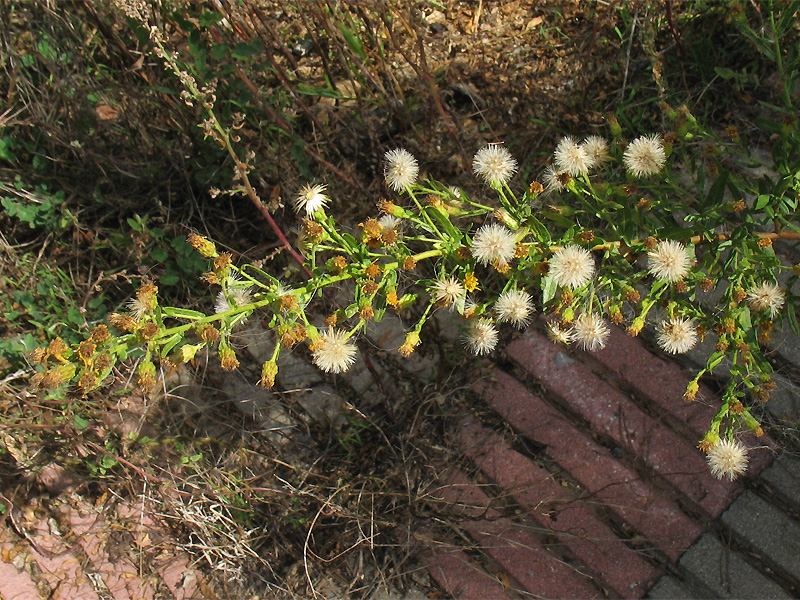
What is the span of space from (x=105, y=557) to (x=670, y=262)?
Answer: 6.70 feet

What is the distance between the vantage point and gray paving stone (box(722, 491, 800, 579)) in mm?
2008

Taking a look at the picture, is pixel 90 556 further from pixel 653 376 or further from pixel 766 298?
pixel 766 298

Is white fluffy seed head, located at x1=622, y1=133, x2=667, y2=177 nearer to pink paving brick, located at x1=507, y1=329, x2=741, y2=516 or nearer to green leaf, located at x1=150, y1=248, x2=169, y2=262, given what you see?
pink paving brick, located at x1=507, y1=329, x2=741, y2=516

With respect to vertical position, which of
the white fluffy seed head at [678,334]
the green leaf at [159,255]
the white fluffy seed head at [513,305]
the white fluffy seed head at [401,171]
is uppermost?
the white fluffy seed head at [401,171]

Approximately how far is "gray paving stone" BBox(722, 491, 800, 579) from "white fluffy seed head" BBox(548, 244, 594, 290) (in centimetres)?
105

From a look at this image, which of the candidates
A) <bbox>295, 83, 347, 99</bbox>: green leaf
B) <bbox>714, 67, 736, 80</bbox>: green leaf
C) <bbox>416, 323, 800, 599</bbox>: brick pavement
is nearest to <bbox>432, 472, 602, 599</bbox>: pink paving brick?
<bbox>416, 323, 800, 599</bbox>: brick pavement

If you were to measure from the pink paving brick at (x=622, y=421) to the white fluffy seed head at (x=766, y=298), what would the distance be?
724 mm

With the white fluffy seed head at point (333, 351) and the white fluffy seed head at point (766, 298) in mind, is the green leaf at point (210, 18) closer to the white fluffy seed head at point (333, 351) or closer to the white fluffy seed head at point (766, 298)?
the white fluffy seed head at point (333, 351)

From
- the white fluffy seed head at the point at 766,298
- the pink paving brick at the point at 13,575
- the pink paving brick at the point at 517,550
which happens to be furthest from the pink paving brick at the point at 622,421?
the pink paving brick at the point at 13,575

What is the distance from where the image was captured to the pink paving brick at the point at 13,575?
233cm

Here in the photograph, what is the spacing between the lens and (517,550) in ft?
7.17

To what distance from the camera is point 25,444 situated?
235cm

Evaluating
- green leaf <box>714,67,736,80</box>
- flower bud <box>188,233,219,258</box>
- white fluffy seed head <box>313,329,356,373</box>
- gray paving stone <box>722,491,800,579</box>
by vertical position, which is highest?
flower bud <box>188,233,219,258</box>

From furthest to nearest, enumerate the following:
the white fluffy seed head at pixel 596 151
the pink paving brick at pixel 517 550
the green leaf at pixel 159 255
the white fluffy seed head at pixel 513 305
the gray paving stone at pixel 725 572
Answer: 1. the green leaf at pixel 159 255
2. the pink paving brick at pixel 517 550
3. the gray paving stone at pixel 725 572
4. the white fluffy seed head at pixel 596 151
5. the white fluffy seed head at pixel 513 305
